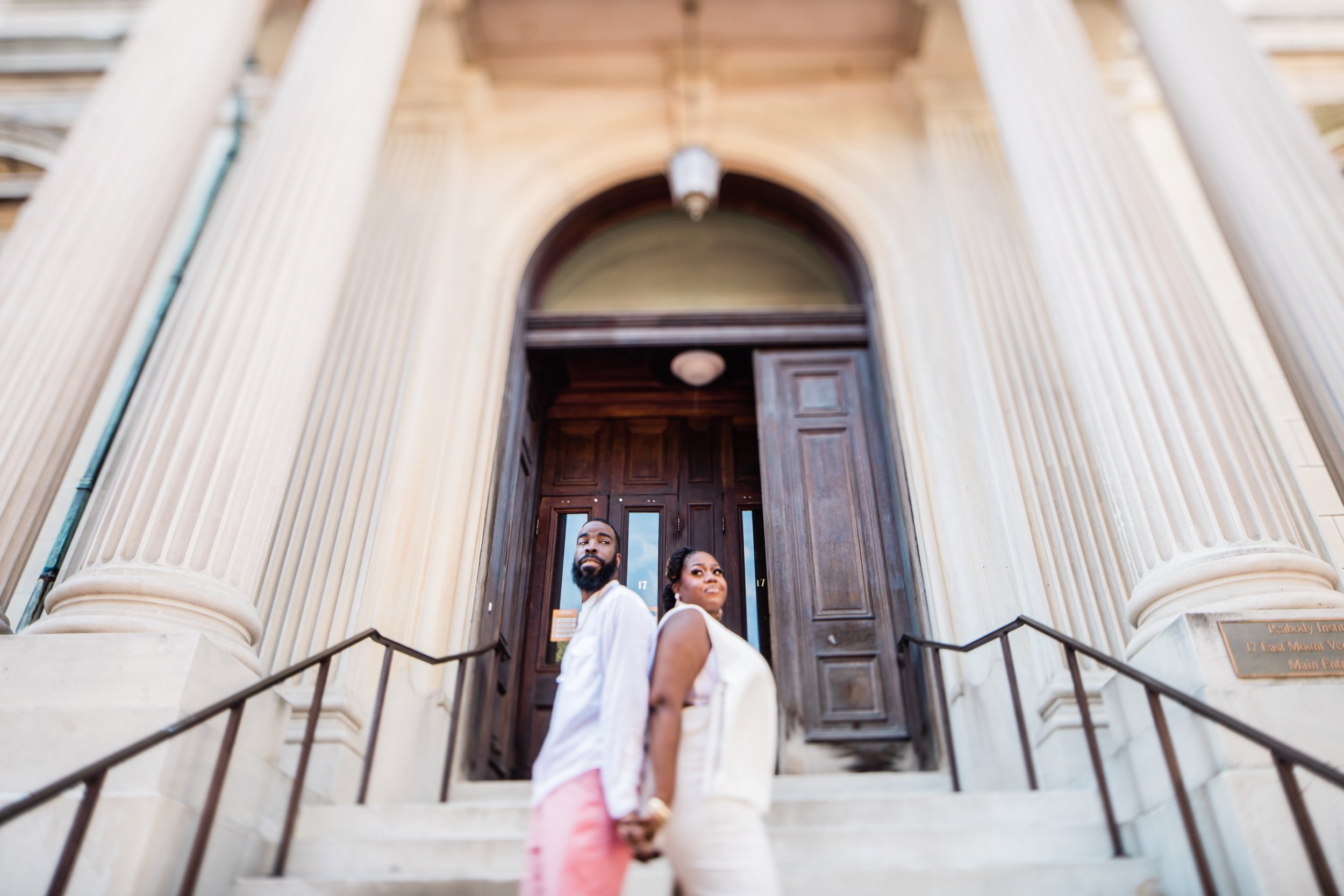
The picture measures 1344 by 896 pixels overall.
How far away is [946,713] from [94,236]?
5.49 m

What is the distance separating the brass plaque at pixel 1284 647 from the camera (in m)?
3.35

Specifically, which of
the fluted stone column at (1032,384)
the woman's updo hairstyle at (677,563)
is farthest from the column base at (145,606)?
the fluted stone column at (1032,384)

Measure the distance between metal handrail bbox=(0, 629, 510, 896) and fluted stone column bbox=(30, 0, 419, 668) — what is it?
1.40ft

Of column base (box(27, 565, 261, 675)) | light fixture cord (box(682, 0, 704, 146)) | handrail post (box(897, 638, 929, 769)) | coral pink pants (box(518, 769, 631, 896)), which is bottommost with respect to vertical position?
coral pink pants (box(518, 769, 631, 896))

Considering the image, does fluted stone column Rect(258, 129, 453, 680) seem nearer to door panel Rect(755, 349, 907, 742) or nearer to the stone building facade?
the stone building facade

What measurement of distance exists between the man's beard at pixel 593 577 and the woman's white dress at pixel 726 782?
2.34 ft

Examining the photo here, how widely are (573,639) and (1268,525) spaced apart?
10.3 feet

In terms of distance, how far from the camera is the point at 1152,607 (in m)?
3.97

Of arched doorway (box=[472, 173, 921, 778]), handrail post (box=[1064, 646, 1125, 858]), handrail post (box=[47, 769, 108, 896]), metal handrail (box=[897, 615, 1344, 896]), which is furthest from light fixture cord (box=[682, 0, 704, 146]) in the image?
handrail post (box=[47, 769, 108, 896])

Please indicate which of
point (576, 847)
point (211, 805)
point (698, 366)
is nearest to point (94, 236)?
point (211, 805)

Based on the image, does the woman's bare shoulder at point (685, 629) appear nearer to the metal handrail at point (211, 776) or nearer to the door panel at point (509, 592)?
the metal handrail at point (211, 776)

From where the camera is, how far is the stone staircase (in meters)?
3.19

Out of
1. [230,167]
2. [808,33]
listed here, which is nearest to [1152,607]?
[808,33]

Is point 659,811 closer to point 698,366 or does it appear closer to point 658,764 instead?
point 658,764
